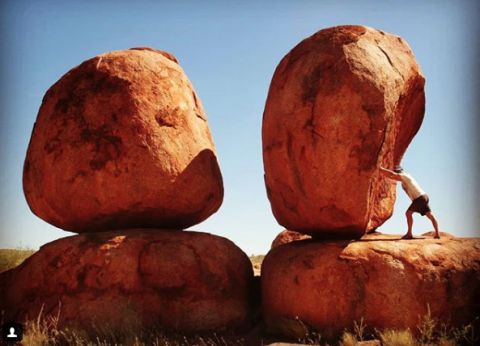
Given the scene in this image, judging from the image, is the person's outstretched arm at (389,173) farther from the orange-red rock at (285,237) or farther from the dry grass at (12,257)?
the dry grass at (12,257)

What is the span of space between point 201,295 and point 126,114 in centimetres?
252

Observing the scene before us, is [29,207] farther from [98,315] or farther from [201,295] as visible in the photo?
[201,295]

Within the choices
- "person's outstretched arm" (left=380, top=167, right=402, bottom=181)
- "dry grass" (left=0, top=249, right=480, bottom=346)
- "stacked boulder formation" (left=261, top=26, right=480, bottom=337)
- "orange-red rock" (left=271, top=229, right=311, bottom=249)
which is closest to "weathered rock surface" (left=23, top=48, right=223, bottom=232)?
"stacked boulder formation" (left=261, top=26, right=480, bottom=337)

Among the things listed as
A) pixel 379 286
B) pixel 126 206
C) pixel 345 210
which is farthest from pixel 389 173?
pixel 126 206

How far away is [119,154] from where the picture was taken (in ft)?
20.6

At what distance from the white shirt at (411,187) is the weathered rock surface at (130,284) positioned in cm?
251

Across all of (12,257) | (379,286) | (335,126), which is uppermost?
(335,126)

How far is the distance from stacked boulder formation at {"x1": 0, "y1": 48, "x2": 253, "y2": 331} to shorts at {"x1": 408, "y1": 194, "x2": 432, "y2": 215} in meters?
2.33

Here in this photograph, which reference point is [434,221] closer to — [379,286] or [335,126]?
[379,286]

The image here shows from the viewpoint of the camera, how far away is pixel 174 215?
6.56 meters

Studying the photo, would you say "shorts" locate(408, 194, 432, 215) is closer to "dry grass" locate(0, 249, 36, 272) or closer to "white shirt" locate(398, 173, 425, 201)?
"white shirt" locate(398, 173, 425, 201)

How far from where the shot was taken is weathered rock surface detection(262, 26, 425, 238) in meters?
5.54

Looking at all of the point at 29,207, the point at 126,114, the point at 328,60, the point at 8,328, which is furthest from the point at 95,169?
the point at 328,60

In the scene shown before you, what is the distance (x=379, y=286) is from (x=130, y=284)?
Result: 2837 millimetres
